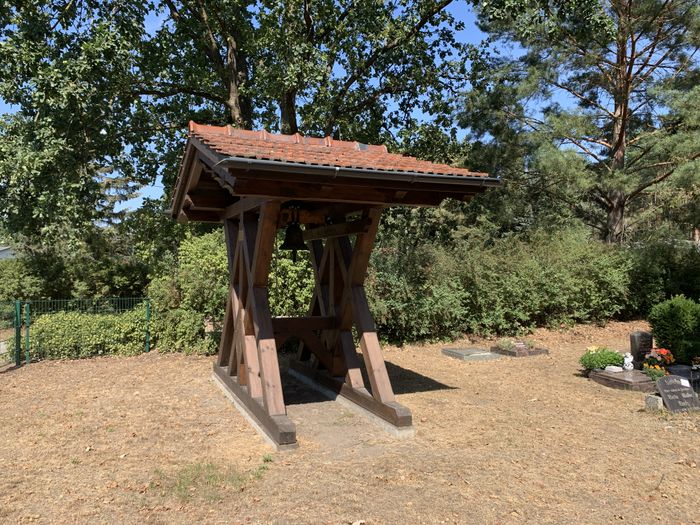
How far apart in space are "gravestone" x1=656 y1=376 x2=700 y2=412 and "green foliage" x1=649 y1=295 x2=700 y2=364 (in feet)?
7.07

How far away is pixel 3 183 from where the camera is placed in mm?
10062

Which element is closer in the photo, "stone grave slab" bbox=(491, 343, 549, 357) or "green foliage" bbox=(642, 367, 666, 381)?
"green foliage" bbox=(642, 367, 666, 381)

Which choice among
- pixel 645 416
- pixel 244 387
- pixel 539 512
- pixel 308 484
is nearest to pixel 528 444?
pixel 539 512

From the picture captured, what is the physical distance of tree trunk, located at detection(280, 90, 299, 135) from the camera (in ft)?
46.8

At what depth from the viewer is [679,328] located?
27.7ft

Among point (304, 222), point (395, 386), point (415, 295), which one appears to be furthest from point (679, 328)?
point (304, 222)

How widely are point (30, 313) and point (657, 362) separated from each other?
11.6 m

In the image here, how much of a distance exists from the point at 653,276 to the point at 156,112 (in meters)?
15.3

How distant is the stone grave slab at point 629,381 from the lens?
7723 millimetres

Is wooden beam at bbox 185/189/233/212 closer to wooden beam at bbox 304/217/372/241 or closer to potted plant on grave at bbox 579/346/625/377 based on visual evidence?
wooden beam at bbox 304/217/372/241

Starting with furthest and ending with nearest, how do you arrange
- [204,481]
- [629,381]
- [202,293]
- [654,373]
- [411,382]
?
[202,293]
[411,382]
[654,373]
[629,381]
[204,481]

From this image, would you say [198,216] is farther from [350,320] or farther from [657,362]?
[657,362]

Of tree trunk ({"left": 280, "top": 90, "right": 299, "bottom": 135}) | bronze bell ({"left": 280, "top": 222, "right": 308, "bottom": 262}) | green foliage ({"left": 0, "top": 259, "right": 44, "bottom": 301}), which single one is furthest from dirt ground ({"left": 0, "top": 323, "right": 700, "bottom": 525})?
tree trunk ({"left": 280, "top": 90, "right": 299, "bottom": 135})

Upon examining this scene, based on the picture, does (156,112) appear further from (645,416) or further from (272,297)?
(645,416)
